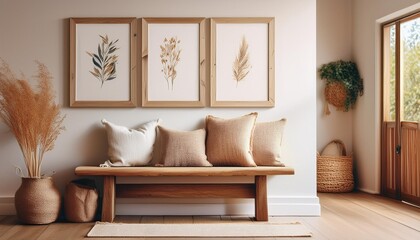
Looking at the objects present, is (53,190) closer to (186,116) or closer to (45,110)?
(45,110)

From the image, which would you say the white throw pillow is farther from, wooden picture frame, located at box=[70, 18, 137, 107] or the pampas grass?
the pampas grass

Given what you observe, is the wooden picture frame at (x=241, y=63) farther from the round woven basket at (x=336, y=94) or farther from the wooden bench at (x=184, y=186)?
the round woven basket at (x=336, y=94)

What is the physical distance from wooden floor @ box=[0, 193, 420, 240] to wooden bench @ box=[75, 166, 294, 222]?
0.23m

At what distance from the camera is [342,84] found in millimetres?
7293

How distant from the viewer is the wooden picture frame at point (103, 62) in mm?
5363

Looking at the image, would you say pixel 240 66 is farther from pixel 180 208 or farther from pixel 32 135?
pixel 32 135

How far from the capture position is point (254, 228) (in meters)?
4.70

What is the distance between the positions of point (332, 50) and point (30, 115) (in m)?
4.40

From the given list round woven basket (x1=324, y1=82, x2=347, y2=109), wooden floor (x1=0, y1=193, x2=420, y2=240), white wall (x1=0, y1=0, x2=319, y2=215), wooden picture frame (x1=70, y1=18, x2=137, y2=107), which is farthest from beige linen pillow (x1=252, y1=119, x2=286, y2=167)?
round woven basket (x1=324, y1=82, x2=347, y2=109)

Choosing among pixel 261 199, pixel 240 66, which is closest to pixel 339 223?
pixel 261 199

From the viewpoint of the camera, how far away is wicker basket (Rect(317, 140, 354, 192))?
7.08 meters

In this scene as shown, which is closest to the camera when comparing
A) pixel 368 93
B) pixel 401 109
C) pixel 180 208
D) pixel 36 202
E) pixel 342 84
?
pixel 36 202

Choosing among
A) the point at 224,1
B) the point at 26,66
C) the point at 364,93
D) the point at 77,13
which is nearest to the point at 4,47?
the point at 26,66

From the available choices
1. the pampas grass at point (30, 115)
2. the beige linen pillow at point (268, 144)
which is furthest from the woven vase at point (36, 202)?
the beige linen pillow at point (268, 144)
